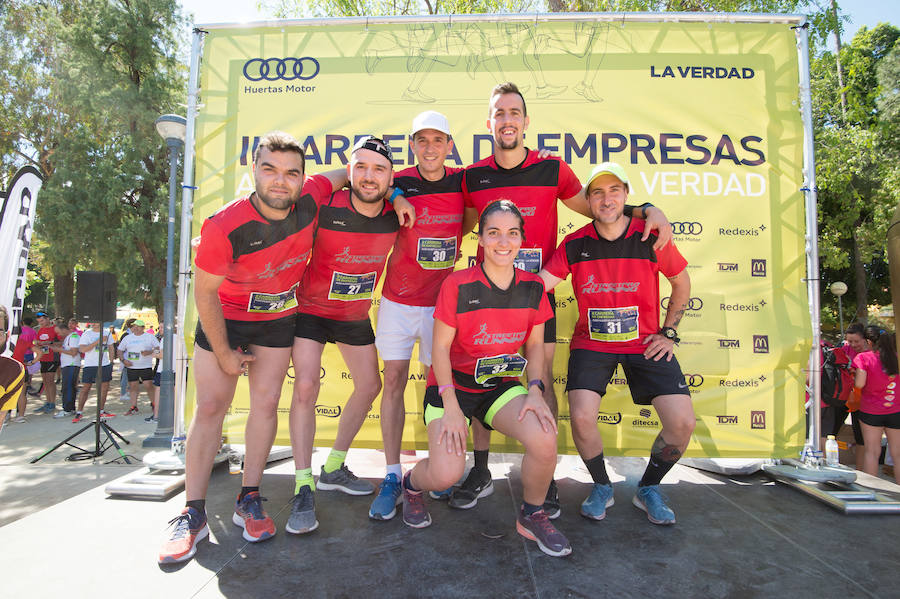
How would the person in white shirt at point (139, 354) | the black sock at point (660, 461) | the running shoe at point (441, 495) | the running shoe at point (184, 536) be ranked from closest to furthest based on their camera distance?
the running shoe at point (184, 536), the black sock at point (660, 461), the running shoe at point (441, 495), the person in white shirt at point (139, 354)

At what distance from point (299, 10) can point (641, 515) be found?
13145 mm

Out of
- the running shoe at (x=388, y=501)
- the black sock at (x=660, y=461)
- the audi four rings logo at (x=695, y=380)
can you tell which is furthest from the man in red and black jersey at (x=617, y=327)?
the running shoe at (x=388, y=501)

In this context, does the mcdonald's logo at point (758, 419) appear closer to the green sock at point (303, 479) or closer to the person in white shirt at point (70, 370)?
the green sock at point (303, 479)

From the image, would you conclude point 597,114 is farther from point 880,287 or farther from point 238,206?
point 880,287

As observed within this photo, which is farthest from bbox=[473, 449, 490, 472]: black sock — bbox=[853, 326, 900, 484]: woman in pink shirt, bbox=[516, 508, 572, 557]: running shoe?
bbox=[853, 326, 900, 484]: woman in pink shirt

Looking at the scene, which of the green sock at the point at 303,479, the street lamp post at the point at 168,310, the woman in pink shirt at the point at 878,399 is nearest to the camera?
the green sock at the point at 303,479

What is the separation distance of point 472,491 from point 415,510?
0.46 meters

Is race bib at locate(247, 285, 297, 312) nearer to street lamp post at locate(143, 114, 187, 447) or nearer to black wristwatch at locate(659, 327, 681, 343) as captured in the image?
black wristwatch at locate(659, 327, 681, 343)

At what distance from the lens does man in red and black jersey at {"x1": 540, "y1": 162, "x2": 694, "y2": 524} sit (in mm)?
2676

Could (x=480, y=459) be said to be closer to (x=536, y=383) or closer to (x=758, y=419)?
(x=536, y=383)

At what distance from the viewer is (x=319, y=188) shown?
2631 mm

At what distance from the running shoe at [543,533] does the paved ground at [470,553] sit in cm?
5

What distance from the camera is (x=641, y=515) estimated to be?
2725 mm

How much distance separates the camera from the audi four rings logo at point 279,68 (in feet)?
12.2
